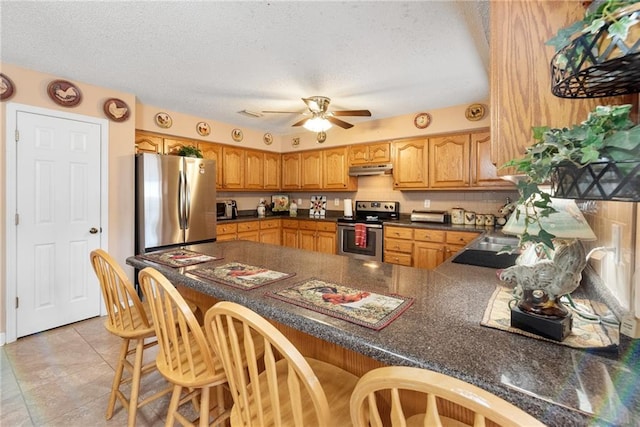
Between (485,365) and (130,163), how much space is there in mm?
3650

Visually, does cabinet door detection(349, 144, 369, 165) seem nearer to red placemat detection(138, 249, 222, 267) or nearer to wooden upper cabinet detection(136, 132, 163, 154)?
wooden upper cabinet detection(136, 132, 163, 154)

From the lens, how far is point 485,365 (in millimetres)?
704

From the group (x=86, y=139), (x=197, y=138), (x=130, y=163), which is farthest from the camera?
(x=197, y=138)

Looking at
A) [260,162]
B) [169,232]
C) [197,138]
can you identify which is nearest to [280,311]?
[169,232]

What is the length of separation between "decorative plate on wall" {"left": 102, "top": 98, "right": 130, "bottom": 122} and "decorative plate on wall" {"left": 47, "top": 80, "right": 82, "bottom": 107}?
226mm

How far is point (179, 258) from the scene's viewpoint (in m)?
1.84

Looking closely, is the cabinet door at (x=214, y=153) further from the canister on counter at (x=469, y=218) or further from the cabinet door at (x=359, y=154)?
the canister on counter at (x=469, y=218)

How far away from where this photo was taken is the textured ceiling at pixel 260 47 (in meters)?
1.76

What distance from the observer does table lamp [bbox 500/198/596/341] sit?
31.1 inches

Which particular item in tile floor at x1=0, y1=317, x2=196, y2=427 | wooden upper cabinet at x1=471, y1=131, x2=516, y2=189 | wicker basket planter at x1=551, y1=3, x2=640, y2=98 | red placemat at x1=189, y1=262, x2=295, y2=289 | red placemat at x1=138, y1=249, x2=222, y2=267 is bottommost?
tile floor at x1=0, y1=317, x2=196, y2=427

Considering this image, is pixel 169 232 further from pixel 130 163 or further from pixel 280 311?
pixel 280 311

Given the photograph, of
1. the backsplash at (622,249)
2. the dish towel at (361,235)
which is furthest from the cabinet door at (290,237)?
the backsplash at (622,249)

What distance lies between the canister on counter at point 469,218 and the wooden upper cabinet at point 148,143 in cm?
403

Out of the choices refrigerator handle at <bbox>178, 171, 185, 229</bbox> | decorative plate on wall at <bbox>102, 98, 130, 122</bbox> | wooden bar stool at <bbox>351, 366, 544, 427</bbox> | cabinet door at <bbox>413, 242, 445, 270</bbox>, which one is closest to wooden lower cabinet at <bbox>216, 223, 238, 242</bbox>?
refrigerator handle at <bbox>178, 171, 185, 229</bbox>
